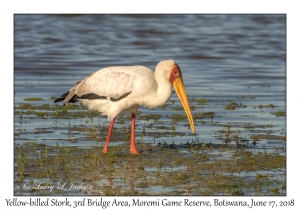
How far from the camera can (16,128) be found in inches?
367

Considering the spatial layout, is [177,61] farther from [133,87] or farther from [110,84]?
[133,87]

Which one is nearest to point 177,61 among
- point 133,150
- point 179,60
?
point 179,60

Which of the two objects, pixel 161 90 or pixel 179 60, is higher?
pixel 179 60

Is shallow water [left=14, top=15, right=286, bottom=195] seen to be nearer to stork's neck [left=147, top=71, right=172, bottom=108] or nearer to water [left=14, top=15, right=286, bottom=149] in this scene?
water [left=14, top=15, right=286, bottom=149]

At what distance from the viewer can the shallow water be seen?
30.7 ft

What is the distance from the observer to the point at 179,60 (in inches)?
694

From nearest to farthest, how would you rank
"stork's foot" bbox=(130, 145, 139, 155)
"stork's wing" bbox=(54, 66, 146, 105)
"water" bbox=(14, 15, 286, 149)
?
"stork's foot" bbox=(130, 145, 139, 155)
"stork's wing" bbox=(54, 66, 146, 105)
"water" bbox=(14, 15, 286, 149)

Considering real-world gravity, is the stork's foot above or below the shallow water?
below

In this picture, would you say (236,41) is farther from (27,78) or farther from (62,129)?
(62,129)

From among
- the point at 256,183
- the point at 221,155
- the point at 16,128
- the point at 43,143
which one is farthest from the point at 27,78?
the point at 256,183

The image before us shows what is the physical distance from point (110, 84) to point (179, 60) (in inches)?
374

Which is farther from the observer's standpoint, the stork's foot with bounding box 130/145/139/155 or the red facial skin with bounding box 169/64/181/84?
the red facial skin with bounding box 169/64/181/84

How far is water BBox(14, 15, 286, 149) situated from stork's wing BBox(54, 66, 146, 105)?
2.20ft

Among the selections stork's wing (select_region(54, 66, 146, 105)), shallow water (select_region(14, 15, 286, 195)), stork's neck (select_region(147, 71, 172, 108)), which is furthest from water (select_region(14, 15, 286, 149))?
stork's neck (select_region(147, 71, 172, 108))
